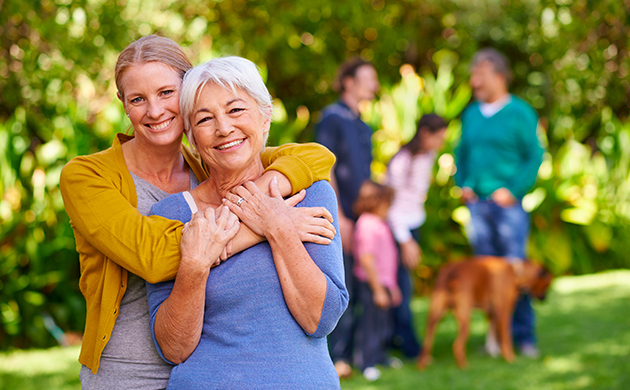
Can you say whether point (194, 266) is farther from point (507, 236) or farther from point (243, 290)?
point (507, 236)

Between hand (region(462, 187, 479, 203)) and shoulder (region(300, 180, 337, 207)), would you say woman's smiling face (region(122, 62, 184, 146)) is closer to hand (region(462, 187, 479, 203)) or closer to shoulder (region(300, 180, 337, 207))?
shoulder (region(300, 180, 337, 207))

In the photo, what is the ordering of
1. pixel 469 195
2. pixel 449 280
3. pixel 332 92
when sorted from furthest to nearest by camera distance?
pixel 332 92 → pixel 469 195 → pixel 449 280

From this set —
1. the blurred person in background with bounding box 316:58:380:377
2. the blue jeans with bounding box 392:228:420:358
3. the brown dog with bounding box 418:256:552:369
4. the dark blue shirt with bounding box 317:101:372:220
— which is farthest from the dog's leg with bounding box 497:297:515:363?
the dark blue shirt with bounding box 317:101:372:220

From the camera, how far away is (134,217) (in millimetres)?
1710

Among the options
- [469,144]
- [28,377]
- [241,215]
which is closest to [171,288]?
[241,215]

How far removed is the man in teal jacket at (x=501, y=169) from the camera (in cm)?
528

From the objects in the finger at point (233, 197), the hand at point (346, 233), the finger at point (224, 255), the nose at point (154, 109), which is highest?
the nose at point (154, 109)

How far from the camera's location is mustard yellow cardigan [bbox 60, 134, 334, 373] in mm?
1673

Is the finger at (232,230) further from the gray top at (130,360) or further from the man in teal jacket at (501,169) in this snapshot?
the man in teal jacket at (501,169)

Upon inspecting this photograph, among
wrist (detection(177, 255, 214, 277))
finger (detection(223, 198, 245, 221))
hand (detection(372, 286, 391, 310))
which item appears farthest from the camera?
hand (detection(372, 286, 391, 310))

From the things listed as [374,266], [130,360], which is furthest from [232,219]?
[374,266]

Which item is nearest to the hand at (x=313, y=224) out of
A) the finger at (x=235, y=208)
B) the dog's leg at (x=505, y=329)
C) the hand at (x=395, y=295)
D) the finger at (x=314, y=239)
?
the finger at (x=314, y=239)

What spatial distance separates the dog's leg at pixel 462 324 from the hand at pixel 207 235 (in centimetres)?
368

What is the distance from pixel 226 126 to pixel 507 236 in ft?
13.5
